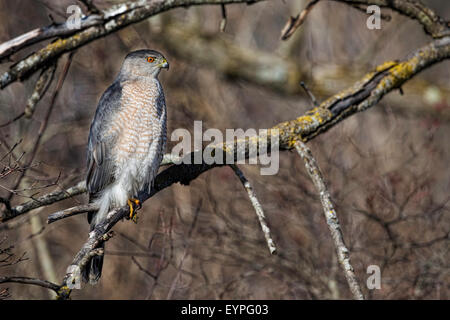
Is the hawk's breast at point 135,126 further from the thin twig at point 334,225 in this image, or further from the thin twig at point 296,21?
the thin twig at point 296,21

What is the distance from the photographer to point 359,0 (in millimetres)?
4879

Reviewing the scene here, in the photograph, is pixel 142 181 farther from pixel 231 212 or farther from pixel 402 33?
pixel 402 33

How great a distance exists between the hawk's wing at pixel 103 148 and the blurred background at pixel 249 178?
19.2 inches

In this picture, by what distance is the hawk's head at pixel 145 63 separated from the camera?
4.73 meters

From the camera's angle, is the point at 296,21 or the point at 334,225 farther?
the point at 296,21

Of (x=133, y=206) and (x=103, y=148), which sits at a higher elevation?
(x=103, y=148)

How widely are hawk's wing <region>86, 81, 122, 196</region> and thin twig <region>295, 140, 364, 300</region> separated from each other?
1457mm

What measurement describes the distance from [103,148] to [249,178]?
8.04 ft

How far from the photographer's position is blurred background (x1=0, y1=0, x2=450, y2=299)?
216 inches

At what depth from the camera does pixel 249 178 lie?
6527 mm

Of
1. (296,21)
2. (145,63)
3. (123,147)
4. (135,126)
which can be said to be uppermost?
(296,21)

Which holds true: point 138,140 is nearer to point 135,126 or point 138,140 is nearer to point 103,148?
point 135,126

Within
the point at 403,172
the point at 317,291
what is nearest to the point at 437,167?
the point at 403,172

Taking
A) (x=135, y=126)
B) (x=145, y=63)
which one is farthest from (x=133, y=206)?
(x=145, y=63)
